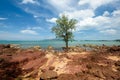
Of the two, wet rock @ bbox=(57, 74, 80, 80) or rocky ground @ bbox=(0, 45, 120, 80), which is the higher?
rocky ground @ bbox=(0, 45, 120, 80)

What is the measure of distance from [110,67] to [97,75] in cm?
305

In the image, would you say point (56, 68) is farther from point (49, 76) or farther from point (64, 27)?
point (64, 27)

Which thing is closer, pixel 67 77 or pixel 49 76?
pixel 49 76

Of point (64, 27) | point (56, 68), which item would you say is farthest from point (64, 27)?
point (56, 68)

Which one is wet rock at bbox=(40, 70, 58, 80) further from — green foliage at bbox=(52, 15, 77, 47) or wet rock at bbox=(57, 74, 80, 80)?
green foliage at bbox=(52, 15, 77, 47)

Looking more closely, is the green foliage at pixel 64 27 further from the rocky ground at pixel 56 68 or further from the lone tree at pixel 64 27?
the rocky ground at pixel 56 68

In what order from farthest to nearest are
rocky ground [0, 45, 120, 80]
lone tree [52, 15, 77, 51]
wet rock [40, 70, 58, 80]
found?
lone tree [52, 15, 77, 51] < rocky ground [0, 45, 120, 80] < wet rock [40, 70, 58, 80]

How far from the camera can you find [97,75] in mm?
15281

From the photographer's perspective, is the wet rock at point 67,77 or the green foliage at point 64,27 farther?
the green foliage at point 64,27

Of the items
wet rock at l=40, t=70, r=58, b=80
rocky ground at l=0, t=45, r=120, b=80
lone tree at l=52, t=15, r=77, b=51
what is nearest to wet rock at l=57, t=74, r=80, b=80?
rocky ground at l=0, t=45, r=120, b=80

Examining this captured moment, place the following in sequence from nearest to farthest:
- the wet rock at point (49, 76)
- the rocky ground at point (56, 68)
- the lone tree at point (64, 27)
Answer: the wet rock at point (49, 76)
the rocky ground at point (56, 68)
the lone tree at point (64, 27)

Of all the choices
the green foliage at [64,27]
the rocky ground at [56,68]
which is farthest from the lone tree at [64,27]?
the rocky ground at [56,68]

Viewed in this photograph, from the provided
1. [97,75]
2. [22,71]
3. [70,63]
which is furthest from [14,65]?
[97,75]

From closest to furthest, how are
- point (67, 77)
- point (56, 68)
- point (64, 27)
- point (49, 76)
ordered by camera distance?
point (49, 76) → point (67, 77) → point (56, 68) → point (64, 27)
